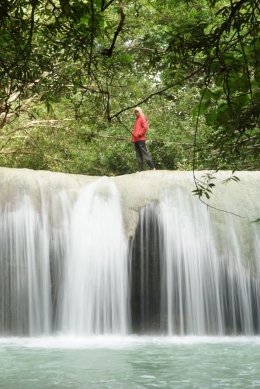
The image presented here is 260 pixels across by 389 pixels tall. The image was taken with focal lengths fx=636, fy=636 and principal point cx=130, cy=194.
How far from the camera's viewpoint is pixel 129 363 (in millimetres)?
6316

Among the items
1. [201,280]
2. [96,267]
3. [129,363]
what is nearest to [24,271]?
[96,267]

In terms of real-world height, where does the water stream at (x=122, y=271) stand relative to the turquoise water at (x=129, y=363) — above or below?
above

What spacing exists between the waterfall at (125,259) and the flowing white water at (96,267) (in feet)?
0.05

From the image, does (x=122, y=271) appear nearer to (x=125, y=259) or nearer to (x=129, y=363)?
(x=125, y=259)

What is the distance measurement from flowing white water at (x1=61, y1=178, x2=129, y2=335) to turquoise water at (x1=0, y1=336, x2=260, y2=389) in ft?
1.79

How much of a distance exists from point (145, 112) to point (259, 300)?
8.60m

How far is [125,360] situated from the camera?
6.54 metres

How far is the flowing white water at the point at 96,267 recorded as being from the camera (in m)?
9.32

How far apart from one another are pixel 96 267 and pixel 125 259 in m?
0.46

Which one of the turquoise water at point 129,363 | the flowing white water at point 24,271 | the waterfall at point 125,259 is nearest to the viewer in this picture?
the turquoise water at point 129,363

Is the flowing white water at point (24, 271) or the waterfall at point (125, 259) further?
the waterfall at point (125, 259)

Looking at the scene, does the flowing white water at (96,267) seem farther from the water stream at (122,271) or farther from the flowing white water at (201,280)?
the flowing white water at (201,280)

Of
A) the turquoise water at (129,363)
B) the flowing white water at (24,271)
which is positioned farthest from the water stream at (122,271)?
the turquoise water at (129,363)

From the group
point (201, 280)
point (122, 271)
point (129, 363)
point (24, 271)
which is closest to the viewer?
point (129, 363)
